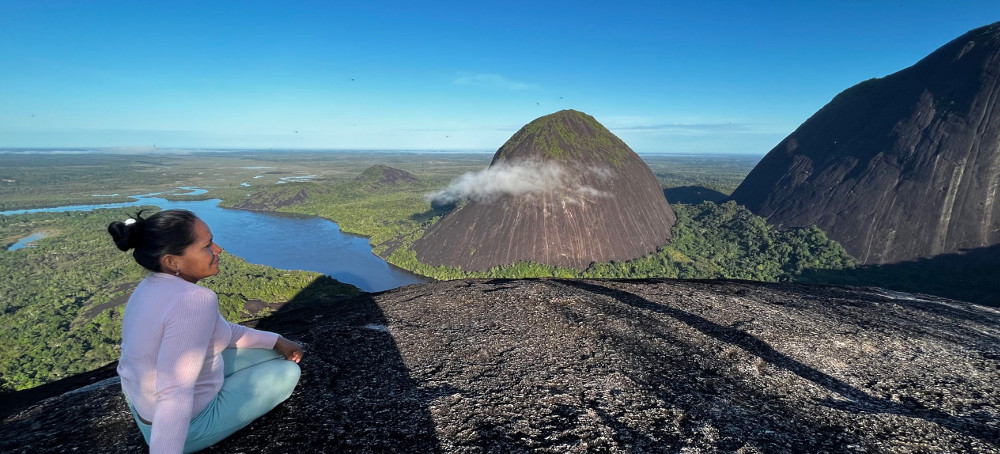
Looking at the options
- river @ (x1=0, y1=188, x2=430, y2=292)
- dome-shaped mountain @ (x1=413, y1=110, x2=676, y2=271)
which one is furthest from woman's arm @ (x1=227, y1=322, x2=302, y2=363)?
dome-shaped mountain @ (x1=413, y1=110, x2=676, y2=271)

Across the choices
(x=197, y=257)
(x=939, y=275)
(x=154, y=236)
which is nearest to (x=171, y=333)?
(x=197, y=257)

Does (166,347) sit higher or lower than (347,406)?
higher

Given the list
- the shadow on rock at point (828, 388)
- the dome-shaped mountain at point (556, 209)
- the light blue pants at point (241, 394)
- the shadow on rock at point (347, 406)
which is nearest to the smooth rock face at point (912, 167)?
the dome-shaped mountain at point (556, 209)

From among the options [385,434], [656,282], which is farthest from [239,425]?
[656,282]

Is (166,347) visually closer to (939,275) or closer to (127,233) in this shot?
(127,233)

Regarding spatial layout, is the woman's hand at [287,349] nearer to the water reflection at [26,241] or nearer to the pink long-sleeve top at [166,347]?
the pink long-sleeve top at [166,347]

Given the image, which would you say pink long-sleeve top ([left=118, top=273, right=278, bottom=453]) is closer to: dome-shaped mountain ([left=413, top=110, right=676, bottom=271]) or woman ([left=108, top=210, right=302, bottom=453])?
woman ([left=108, top=210, right=302, bottom=453])

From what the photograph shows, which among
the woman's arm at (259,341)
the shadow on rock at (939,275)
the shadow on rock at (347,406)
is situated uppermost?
the woman's arm at (259,341)
